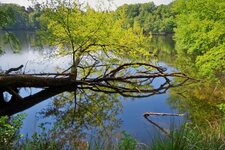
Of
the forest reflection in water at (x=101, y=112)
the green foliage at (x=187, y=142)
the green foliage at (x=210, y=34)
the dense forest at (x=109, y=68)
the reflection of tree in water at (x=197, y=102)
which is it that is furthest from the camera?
the green foliage at (x=210, y=34)

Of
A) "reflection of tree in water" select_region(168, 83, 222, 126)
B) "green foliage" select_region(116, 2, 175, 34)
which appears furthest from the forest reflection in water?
"green foliage" select_region(116, 2, 175, 34)

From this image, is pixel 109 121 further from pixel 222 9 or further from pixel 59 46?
pixel 222 9

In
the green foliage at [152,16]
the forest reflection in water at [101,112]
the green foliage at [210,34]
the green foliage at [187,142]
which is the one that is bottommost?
the forest reflection in water at [101,112]

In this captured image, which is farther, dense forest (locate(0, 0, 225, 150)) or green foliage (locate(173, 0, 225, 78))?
green foliage (locate(173, 0, 225, 78))

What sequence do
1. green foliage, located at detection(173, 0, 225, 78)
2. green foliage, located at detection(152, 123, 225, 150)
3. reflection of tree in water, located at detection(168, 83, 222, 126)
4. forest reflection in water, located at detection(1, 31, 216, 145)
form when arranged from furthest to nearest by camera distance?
green foliage, located at detection(173, 0, 225, 78)
reflection of tree in water, located at detection(168, 83, 222, 126)
forest reflection in water, located at detection(1, 31, 216, 145)
green foliage, located at detection(152, 123, 225, 150)

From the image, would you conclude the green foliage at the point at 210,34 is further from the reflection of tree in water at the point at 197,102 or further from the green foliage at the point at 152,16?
the green foliage at the point at 152,16

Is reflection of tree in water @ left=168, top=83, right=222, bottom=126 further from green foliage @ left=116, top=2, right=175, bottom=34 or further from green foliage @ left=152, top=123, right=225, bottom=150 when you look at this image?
green foliage @ left=116, top=2, right=175, bottom=34

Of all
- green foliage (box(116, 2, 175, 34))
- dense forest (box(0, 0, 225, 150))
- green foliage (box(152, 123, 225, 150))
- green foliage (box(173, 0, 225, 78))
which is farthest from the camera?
green foliage (box(116, 2, 175, 34))

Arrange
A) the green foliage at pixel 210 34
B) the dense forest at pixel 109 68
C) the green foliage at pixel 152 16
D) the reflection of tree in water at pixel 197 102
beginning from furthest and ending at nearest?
1. the green foliage at pixel 152 16
2. the green foliage at pixel 210 34
3. the dense forest at pixel 109 68
4. the reflection of tree in water at pixel 197 102

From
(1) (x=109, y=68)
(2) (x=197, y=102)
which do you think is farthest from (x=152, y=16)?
(2) (x=197, y=102)

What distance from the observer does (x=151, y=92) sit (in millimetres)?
13406

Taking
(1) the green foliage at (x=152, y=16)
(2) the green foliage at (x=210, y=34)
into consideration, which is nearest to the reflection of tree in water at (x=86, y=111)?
(2) the green foliage at (x=210, y=34)

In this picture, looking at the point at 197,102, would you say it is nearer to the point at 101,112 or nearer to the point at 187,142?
the point at 101,112

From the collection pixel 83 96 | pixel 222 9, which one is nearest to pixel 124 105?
pixel 83 96
